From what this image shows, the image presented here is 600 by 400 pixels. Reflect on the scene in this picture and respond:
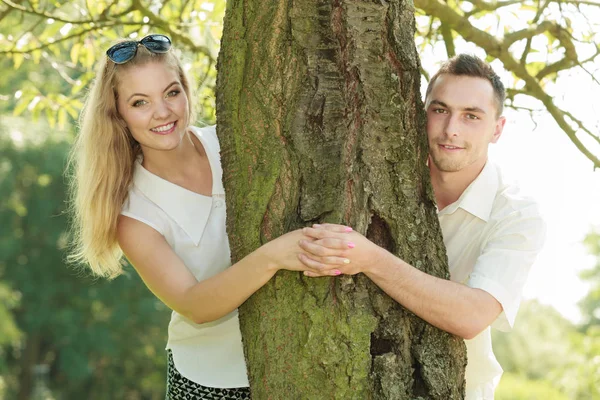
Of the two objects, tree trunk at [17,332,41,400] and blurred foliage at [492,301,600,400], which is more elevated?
blurred foliage at [492,301,600,400]

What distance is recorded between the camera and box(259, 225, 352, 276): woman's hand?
247cm

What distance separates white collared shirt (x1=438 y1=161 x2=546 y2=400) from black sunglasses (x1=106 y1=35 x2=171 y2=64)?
1.42 m

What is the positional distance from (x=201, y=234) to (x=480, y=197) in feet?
3.82

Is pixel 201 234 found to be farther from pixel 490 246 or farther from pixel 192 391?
pixel 490 246

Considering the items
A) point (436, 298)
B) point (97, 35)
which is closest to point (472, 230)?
point (436, 298)

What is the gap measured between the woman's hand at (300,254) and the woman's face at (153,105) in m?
1.07

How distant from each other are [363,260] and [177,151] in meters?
1.35

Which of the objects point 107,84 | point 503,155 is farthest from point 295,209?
point 503,155

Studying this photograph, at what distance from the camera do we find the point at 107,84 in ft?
11.7

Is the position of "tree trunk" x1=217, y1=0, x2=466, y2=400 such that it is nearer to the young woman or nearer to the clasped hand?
the clasped hand

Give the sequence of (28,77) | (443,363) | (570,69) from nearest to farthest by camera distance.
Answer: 1. (443,363)
2. (570,69)
3. (28,77)

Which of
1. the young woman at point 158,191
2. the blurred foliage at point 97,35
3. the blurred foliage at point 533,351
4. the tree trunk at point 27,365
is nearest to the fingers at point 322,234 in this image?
the young woman at point 158,191

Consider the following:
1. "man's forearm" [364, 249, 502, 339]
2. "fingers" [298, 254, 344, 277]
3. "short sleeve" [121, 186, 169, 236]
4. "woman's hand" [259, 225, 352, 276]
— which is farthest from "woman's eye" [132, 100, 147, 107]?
"man's forearm" [364, 249, 502, 339]

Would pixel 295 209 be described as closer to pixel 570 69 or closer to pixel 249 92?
pixel 249 92
